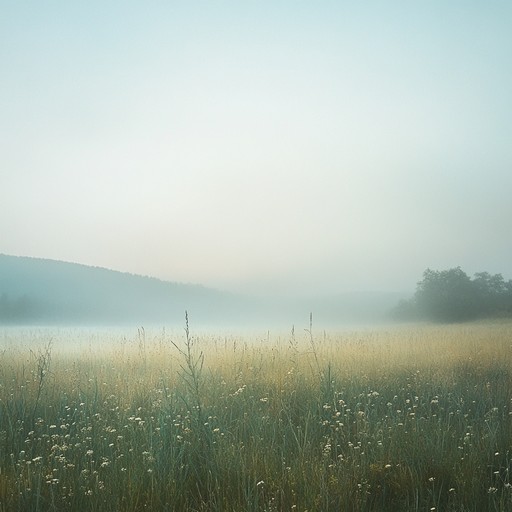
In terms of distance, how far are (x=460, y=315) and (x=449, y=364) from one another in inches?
1450

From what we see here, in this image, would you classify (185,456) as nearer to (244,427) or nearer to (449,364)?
(244,427)

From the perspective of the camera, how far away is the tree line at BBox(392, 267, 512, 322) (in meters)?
47.0

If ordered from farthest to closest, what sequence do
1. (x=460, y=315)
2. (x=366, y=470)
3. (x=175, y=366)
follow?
1. (x=460, y=315)
2. (x=175, y=366)
3. (x=366, y=470)

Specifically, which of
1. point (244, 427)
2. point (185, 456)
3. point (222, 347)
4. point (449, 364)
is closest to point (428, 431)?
point (244, 427)

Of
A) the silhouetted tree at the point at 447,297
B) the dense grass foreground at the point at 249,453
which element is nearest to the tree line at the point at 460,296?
the silhouetted tree at the point at 447,297

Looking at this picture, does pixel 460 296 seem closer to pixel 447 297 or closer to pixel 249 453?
pixel 447 297

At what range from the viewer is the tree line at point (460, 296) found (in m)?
47.0

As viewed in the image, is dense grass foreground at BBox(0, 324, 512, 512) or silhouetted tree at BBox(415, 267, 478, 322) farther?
silhouetted tree at BBox(415, 267, 478, 322)

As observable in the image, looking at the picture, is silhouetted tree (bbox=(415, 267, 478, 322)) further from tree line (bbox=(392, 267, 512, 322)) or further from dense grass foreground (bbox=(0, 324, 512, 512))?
dense grass foreground (bbox=(0, 324, 512, 512))

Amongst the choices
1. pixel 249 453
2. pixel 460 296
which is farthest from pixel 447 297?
pixel 249 453

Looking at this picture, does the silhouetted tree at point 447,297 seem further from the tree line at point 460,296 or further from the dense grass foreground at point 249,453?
the dense grass foreground at point 249,453

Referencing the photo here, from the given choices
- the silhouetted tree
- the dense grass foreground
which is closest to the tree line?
the silhouetted tree

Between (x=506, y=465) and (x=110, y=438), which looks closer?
(x=506, y=465)

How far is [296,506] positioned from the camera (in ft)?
14.4
